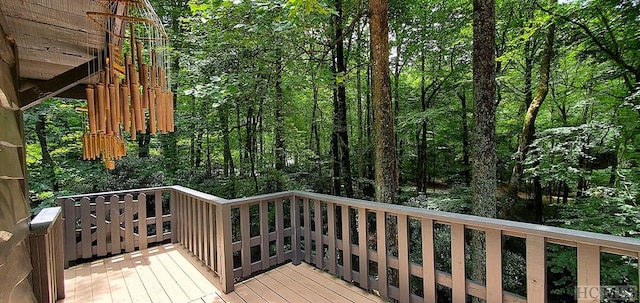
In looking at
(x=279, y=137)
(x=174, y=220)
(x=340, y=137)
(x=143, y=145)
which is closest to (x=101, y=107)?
(x=174, y=220)

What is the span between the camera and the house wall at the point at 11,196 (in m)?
1.42

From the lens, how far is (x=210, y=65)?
517 centimetres

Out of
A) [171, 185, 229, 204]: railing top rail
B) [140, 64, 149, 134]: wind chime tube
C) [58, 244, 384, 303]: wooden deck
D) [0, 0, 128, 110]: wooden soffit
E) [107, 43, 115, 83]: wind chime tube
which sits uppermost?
[0, 0, 128, 110]: wooden soffit

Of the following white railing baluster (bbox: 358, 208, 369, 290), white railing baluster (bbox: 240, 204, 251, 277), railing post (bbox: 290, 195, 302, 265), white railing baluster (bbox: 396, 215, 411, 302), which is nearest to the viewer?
white railing baluster (bbox: 396, 215, 411, 302)

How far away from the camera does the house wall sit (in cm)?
142

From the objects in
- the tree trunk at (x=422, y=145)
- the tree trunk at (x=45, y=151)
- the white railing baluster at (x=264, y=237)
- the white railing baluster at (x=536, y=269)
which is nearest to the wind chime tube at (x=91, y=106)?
the white railing baluster at (x=264, y=237)

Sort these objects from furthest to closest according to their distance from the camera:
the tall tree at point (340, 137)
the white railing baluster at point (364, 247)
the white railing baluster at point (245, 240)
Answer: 1. the tall tree at point (340, 137)
2. the white railing baluster at point (245, 240)
3. the white railing baluster at point (364, 247)

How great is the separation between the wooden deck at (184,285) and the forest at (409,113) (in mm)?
1516

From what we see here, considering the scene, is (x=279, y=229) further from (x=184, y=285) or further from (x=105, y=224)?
(x=105, y=224)

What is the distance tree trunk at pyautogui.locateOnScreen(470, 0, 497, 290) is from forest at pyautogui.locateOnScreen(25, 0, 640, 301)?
4 centimetres

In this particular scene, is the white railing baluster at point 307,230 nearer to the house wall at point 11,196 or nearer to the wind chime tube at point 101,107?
the wind chime tube at point 101,107

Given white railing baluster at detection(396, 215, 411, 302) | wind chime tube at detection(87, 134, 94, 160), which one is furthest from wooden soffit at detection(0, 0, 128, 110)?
white railing baluster at detection(396, 215, 411, 302)

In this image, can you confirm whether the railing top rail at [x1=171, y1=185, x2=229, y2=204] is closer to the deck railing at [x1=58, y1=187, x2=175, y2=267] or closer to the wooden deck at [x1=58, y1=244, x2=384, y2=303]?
the deck railing at [x1=58, y1=187, x2=175, y2=267]

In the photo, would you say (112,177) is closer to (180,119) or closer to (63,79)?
(180,119)
